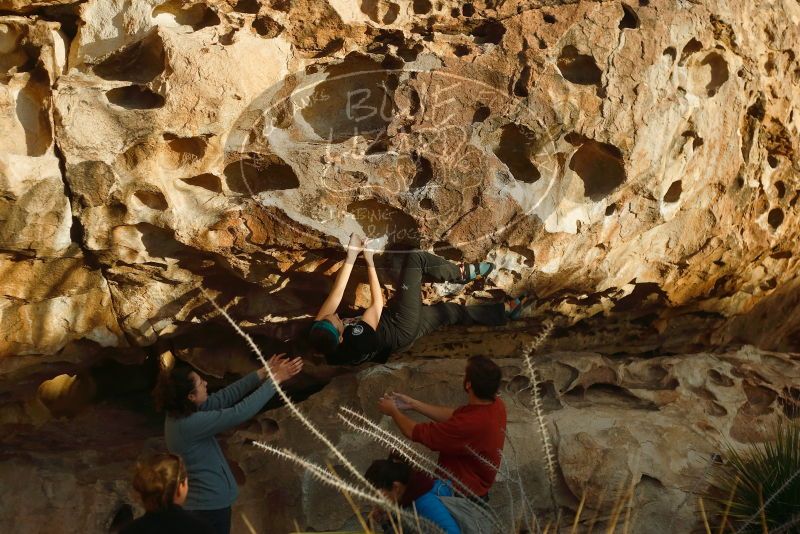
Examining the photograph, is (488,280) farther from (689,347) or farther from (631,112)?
(689,347)

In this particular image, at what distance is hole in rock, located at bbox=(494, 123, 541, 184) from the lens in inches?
184

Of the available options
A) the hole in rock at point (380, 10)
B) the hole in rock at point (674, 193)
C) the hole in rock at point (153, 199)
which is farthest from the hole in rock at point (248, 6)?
the hole in rock at point (674, 193)

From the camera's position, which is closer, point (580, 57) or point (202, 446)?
point (202, 446)

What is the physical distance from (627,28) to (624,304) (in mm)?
2103

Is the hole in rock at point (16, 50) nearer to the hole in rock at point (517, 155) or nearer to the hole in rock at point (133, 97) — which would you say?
the hole in rock at point (133, 97)

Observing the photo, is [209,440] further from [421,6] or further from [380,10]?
[421,6]

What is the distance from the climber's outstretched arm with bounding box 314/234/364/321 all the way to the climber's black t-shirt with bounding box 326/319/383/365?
0.56ft

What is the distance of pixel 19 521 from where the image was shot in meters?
5.45

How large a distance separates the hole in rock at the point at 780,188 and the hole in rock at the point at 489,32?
92.7 inches

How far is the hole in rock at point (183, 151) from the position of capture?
14.6ft

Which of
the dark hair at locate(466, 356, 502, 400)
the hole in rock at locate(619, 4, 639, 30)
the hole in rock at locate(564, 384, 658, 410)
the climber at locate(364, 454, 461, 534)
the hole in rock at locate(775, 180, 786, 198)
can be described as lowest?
the hole in rock at locate(564, 384, 658, 410)

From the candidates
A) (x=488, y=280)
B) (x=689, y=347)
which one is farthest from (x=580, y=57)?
(x=689, y=347)

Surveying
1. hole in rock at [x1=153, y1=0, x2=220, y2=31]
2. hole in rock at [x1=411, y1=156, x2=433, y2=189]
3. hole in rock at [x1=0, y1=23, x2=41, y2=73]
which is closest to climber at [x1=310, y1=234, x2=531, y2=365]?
hole in rock at [x1=411, y1=156, x2=433, y2=189]

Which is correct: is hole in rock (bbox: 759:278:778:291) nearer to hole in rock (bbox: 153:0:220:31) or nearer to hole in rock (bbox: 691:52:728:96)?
hole in rock (bbox: 691:52:728:96)
